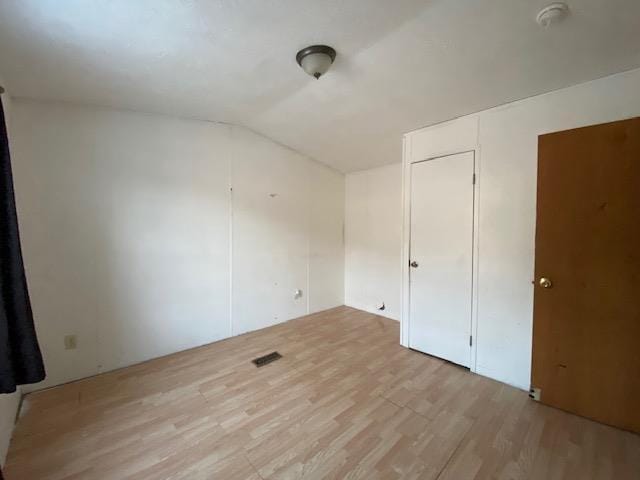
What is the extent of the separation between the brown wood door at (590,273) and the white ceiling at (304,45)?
53 centimetres

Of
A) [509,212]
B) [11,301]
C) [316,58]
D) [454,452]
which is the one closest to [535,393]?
[454,452]

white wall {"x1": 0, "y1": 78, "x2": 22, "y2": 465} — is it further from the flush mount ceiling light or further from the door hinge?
the door hinge

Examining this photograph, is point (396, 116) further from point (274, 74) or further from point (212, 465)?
point (212, 465)

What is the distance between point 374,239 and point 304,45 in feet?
8.86

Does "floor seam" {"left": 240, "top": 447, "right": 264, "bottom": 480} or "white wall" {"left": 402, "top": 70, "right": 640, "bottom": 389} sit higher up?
"white wall" {"left": 402, "top": 70, "right": 640, "bottom": 389}

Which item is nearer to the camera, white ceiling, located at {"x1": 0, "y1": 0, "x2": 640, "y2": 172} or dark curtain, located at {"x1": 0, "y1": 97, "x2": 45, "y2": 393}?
dark curtain, located at {"x1": 0, "y1": 97, "x2": 45, "y2": 393}

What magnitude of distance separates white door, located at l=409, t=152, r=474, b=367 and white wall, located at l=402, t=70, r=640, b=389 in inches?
4.2

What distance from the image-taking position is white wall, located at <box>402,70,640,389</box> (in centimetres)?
194

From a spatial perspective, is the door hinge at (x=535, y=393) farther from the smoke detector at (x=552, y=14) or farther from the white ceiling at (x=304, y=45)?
the smoke detector at (x=552, y=14)

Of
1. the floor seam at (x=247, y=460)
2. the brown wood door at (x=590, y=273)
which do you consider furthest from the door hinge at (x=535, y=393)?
the floor seam at (x=247, y=460)

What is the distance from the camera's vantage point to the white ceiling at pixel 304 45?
1.35 m

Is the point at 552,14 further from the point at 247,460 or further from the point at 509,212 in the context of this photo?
the point at 247,460

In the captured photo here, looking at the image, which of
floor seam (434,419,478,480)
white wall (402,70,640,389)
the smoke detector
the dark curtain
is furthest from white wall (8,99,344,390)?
the smoke detector

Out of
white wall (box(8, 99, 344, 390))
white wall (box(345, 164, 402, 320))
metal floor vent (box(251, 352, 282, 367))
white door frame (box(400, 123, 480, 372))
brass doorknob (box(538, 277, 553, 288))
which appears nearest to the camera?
brass doorknob (box(538, 277, 553, 288))
